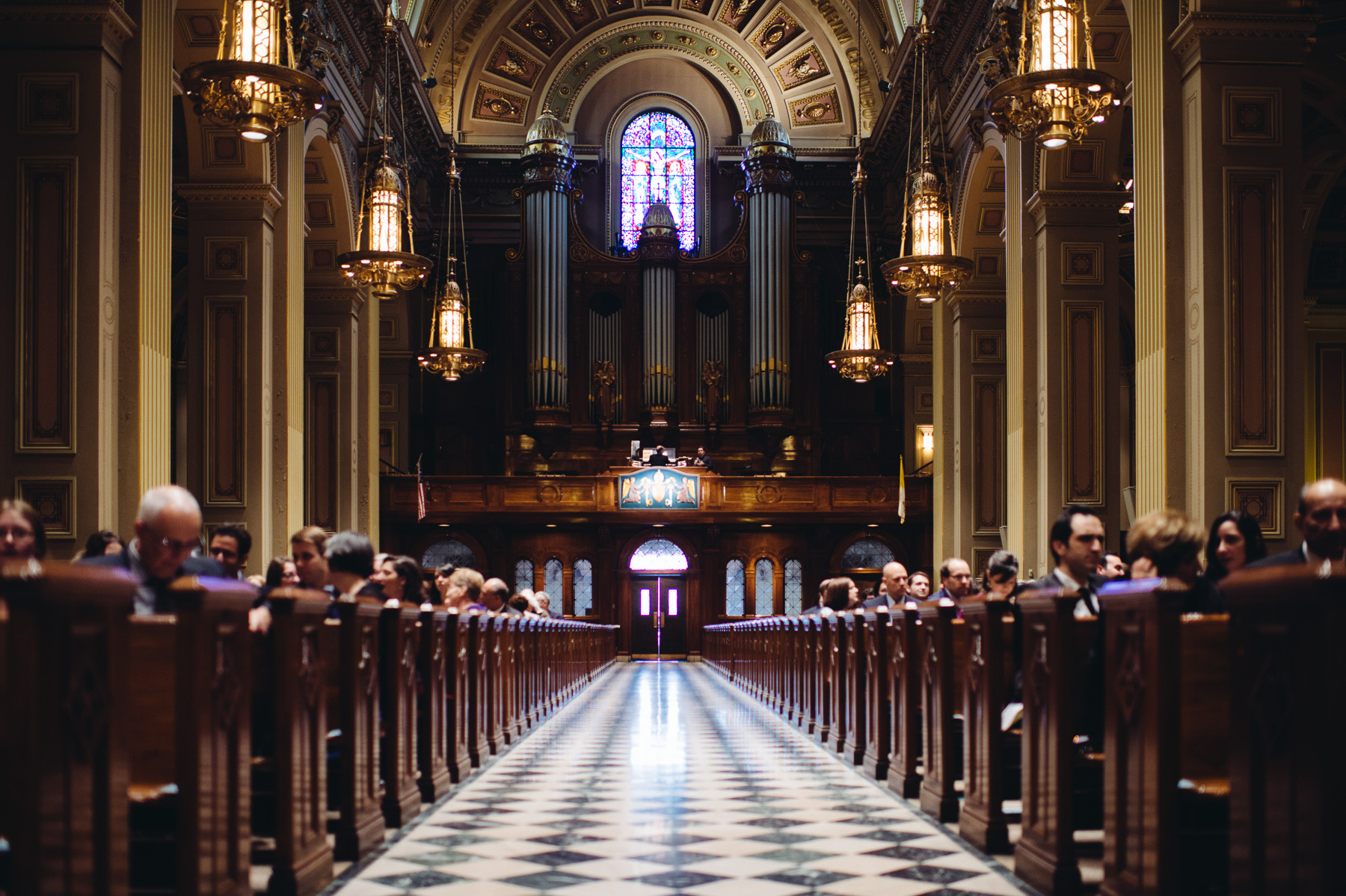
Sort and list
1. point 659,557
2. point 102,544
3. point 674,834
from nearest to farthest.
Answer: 1. point 674,834
2. point 102,544
3. point 659,557

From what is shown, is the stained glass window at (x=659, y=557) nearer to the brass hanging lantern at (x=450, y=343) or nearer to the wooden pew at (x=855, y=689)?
the brass hanging lantern at (x=450, y=343)

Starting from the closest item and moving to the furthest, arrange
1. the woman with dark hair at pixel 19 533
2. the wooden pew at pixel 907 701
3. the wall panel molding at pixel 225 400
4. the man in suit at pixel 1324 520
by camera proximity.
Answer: the woman with dark hair at pixel 19 533 → the man in suit at pixel 1324 520 → the wooden pew at pixel 907 701 → the wall panel molding at pixel 225 400

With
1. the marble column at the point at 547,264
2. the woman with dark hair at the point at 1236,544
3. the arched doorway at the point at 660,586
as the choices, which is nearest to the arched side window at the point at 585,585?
the arched doorway at the point at 660,586

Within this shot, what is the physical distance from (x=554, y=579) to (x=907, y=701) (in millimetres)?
18059

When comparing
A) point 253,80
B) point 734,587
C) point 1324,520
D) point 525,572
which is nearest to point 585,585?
point 525,572

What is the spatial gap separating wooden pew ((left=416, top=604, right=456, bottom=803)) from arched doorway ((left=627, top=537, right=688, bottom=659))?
57.9 feet

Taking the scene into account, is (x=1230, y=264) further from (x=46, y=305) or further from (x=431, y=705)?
(x=46, y=305)

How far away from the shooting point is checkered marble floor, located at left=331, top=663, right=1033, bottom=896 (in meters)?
4.55

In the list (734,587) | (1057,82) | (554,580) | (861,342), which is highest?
(1057,82)

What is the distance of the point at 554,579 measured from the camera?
24.6 metres

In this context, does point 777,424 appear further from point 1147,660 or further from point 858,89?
point 1147,660

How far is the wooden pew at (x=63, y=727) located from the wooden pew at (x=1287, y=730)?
261cm

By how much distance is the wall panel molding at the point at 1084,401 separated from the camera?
43.2 feet

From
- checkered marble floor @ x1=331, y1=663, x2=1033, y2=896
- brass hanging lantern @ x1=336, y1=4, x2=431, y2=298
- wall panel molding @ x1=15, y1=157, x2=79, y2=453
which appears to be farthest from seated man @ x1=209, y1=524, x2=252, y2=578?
brass hanging lantern @ x1=336, y1=4, x2=431, y2=298
